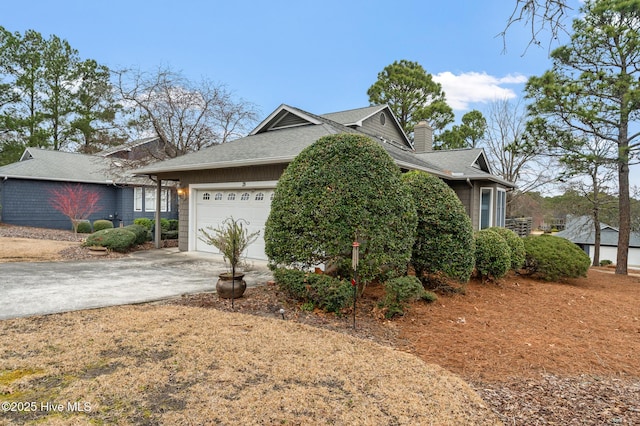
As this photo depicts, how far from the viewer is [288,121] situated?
1294cm

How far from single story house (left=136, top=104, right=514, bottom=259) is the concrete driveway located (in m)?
1.45

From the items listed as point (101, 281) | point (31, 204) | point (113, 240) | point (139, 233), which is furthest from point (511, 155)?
point (31, 204)

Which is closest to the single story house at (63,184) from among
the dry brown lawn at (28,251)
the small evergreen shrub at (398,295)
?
the dry brown lawn at (28,251)

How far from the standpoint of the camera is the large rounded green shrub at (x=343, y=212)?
5.04m

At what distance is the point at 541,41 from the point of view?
2.74 meters

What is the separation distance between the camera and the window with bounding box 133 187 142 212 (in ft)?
65.1

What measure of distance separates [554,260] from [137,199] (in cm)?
1961

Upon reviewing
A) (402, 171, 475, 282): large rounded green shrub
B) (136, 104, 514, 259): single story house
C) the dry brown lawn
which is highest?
(136, 104, 514, 259): single story house

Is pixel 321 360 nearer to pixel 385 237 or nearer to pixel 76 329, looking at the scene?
pixel 385 237

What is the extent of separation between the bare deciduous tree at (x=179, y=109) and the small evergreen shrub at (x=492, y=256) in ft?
41.8

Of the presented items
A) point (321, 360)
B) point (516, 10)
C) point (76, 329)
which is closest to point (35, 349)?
point (76, 329)

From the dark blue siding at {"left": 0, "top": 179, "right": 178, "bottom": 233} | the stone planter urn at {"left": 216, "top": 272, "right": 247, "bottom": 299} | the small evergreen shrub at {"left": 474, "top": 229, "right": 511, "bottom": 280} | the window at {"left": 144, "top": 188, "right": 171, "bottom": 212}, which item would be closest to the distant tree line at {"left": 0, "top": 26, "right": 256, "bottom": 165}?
the window at {"left": 144, "top": 188, "right": 171, "bottom": 212}

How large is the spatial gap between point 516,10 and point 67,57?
3079 centimetres

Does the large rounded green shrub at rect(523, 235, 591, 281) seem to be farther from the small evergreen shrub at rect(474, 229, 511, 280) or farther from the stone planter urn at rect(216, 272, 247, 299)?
the stone planter urn at rect(216, 272, 247, 299)
